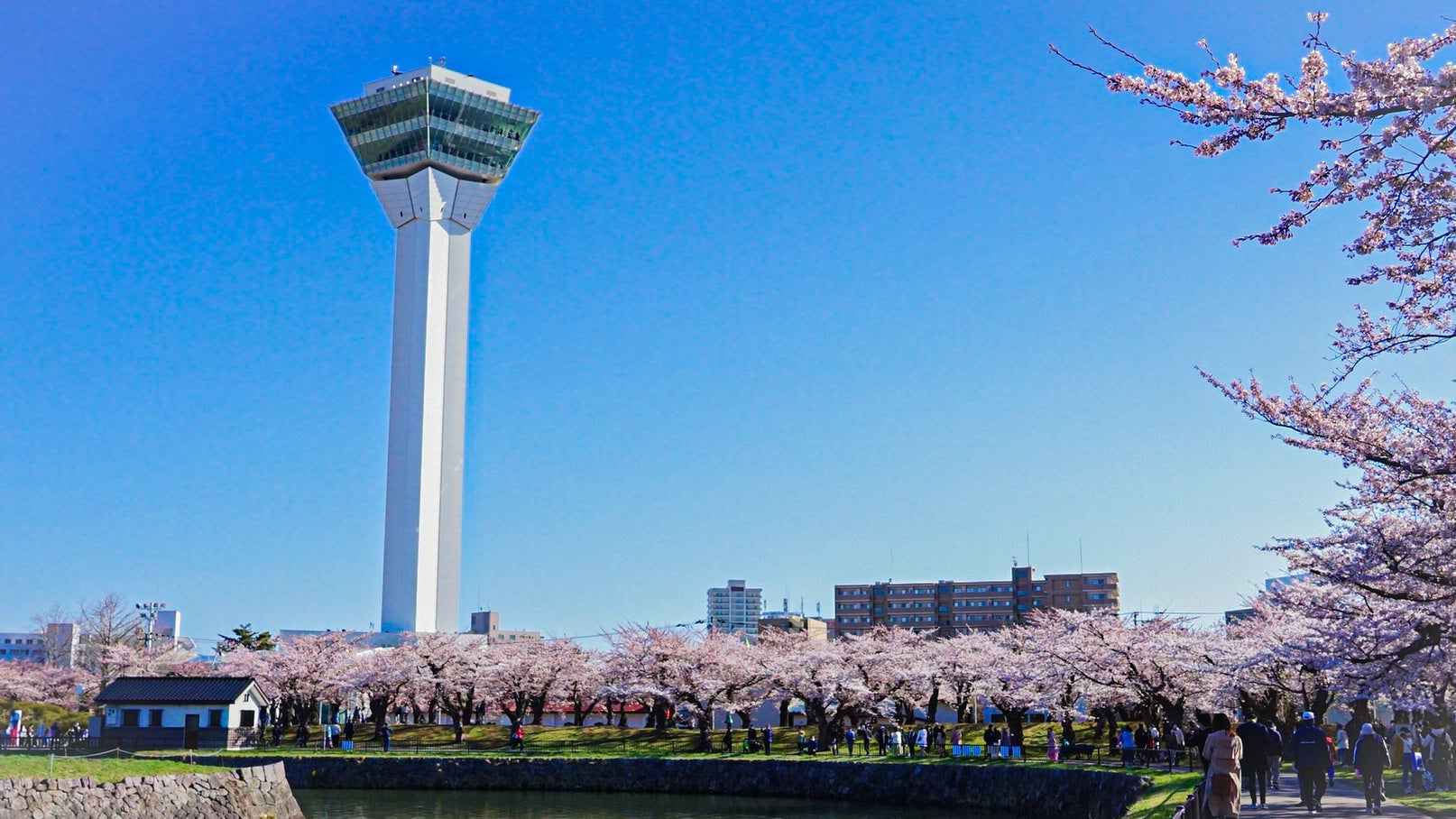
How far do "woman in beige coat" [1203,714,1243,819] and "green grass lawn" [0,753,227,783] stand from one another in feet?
76.2

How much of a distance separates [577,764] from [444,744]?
13.4m

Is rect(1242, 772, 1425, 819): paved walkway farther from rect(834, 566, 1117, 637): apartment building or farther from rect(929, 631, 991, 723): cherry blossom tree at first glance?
rect(834, 566, 1117, 637): apartment building

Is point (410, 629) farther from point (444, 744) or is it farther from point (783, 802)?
point (783, 802)

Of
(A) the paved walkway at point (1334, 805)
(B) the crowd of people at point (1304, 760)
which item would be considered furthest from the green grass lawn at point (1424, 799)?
(B) the crowd of people at point (1304, 760)

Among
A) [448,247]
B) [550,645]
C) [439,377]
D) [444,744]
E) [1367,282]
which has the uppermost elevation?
[448,247]

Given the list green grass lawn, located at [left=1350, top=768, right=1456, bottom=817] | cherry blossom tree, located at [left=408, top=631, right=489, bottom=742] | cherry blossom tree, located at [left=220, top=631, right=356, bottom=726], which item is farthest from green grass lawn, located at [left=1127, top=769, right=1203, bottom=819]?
cherry blossom tree, located at [left=220, top=631, right=356, bottom=726]

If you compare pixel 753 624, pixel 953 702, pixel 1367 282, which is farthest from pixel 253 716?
pixel 753 624

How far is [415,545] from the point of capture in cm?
8969

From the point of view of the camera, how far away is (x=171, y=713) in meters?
51.7

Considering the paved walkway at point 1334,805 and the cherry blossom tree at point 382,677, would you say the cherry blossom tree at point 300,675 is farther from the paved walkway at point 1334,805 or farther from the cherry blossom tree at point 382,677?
the paved walkway at point 1334,805

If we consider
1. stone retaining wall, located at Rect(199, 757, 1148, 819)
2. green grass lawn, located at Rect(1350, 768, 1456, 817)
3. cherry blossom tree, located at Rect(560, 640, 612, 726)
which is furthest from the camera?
cherry blossom tree, located at Rect(560, 640, 612, 726)

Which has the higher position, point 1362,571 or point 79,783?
point 1362,571

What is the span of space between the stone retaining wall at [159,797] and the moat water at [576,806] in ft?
20.2

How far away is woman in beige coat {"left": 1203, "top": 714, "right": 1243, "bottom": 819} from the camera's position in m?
15.0
